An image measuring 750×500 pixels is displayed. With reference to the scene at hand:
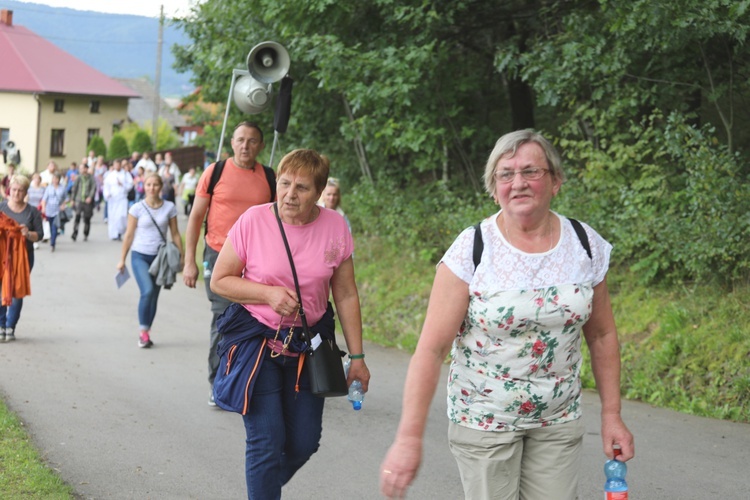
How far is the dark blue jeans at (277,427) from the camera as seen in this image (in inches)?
198

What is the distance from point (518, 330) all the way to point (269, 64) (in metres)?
7.89

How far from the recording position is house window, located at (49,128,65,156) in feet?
230

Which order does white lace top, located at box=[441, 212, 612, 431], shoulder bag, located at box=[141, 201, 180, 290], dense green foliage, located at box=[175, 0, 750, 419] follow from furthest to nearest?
shoulder bag, located at box=[141, 201, 180, 290] < dense green foliage, located at box=[175, 0, 750, 419] < white lace top, located at box=[441, 212, 612, 431]

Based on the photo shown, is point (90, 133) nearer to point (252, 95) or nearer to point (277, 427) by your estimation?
point (252, 95)

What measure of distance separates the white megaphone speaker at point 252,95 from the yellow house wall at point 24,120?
2318 inches

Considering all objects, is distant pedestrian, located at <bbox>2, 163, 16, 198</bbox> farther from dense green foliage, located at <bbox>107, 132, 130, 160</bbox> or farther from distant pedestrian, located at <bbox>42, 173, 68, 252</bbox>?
dense green foliage, located at <bbox>107, 132, 130, 160</bbox>

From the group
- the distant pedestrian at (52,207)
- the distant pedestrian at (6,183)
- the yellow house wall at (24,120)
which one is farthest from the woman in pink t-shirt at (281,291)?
the yellow house wall at (24,120)

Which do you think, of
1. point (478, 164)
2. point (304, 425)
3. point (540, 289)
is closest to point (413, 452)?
point (540, 289)

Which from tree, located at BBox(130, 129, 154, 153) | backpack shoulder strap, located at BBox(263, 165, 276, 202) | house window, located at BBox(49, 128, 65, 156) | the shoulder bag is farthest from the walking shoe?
house window, located at BBox(49, 128, 65, 156)

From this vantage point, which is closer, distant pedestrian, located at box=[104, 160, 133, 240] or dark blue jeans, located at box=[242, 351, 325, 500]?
dark blue jeans, located at box=[242, 351, 325, 500]

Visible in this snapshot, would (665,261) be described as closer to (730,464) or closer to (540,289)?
(730,464)

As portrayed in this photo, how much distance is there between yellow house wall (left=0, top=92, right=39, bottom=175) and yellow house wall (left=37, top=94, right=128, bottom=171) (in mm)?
529

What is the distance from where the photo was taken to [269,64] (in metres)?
11.2

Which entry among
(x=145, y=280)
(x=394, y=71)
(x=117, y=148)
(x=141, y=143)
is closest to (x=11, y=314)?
(x=145, y=280)
